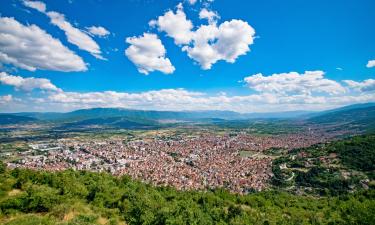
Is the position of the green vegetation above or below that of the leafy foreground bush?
below

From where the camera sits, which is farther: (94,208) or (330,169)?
(330,169)

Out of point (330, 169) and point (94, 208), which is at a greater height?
point (94, 208)

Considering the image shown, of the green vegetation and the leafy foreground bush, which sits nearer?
the leafy foreground bush

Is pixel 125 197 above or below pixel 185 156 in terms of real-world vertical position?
above

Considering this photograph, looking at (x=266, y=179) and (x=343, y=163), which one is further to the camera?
(x=343, y=163)

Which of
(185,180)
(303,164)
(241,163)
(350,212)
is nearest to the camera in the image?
(350,212)

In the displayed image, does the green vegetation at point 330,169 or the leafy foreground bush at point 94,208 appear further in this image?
the green vegetation at point 330,169

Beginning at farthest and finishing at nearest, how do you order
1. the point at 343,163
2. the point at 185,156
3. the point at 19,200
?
the point at 185,156 → the point at 343,163 → the point at 19,200

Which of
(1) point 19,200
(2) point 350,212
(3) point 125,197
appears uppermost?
(1) point 19,200

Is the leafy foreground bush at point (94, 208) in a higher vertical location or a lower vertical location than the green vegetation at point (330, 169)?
higher

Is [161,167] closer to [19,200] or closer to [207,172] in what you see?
[207,172]

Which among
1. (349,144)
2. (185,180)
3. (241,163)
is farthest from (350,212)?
(349,144)
